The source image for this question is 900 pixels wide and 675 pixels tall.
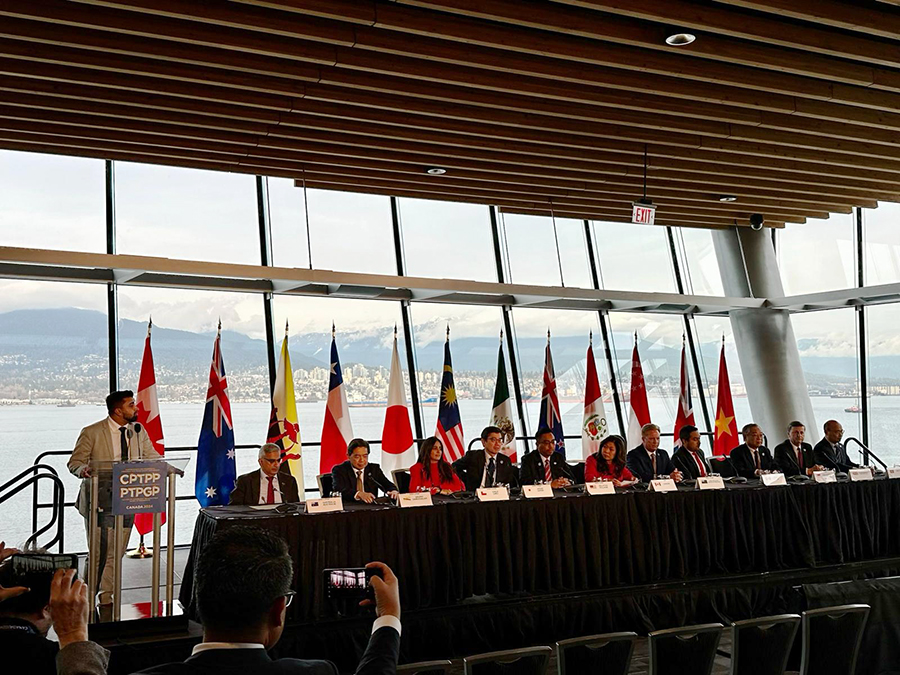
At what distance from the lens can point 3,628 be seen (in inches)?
78.4

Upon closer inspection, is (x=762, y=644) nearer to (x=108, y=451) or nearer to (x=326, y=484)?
(x=326, y=484)

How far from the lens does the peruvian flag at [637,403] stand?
9.25 meters

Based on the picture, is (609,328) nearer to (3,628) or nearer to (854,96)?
(854,96)

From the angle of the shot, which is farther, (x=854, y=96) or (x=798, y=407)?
(x=798, y=407)

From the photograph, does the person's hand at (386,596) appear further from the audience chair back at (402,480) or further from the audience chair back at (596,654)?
the audience chair back at (402,480)

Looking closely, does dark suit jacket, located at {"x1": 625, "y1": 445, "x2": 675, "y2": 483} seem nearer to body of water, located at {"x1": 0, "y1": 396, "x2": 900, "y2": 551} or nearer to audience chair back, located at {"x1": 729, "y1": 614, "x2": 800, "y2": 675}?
body of water, located at {"x1": 0, "y1": 396, "x2": 900, "y2": 551}

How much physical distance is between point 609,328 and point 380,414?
3.09 m

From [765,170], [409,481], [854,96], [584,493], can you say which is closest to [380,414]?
[409,481]

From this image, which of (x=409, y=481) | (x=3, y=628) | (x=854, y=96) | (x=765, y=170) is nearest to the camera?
(x=3, y=628)

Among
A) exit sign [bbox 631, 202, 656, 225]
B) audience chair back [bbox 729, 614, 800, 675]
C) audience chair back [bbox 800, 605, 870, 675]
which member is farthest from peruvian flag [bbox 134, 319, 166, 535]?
audience chair back [bbox 800, 605, 870, 675]

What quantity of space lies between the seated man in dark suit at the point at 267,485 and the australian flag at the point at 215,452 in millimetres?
1462

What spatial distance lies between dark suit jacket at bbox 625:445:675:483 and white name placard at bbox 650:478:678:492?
3.84ft

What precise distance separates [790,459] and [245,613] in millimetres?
6794

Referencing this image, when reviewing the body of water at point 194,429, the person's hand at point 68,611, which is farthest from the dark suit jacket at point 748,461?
the person's hand at point 68,611
